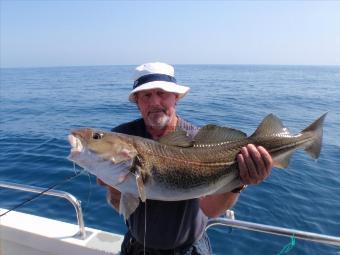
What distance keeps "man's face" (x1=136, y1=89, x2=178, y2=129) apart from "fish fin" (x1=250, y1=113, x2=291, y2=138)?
34.0 inches

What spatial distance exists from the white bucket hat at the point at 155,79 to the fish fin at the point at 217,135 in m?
0.56

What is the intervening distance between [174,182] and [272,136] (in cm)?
103

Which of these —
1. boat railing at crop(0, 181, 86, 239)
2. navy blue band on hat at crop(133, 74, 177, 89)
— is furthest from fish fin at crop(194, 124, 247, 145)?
boat railing at crop(0, 181, 86, 239)

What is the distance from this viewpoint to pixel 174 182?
2.80 metres

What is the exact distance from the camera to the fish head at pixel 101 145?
8.71 feet

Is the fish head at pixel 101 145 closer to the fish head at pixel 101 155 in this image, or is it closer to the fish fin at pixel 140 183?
the fish head at pixel 101 155

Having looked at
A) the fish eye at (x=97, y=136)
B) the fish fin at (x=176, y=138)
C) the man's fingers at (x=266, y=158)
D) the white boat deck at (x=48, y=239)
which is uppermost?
the fish eye at (x=97, y=136)

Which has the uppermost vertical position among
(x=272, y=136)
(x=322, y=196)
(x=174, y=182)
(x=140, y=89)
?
(x=140, y=89)

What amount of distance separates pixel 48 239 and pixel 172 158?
Result: 7.91ft

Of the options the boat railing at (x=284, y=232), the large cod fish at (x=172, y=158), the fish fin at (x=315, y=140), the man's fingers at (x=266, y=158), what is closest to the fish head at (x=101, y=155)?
the large cod fish at (x=172, y=158)

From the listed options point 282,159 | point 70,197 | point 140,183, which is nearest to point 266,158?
point 282,159

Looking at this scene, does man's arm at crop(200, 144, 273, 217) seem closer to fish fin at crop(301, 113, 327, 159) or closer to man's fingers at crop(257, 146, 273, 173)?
man's fingers at crop(257, 146, 273, 173)

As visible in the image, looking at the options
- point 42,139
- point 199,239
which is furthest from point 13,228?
point 42,139

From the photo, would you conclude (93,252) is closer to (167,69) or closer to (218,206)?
(218,206)
